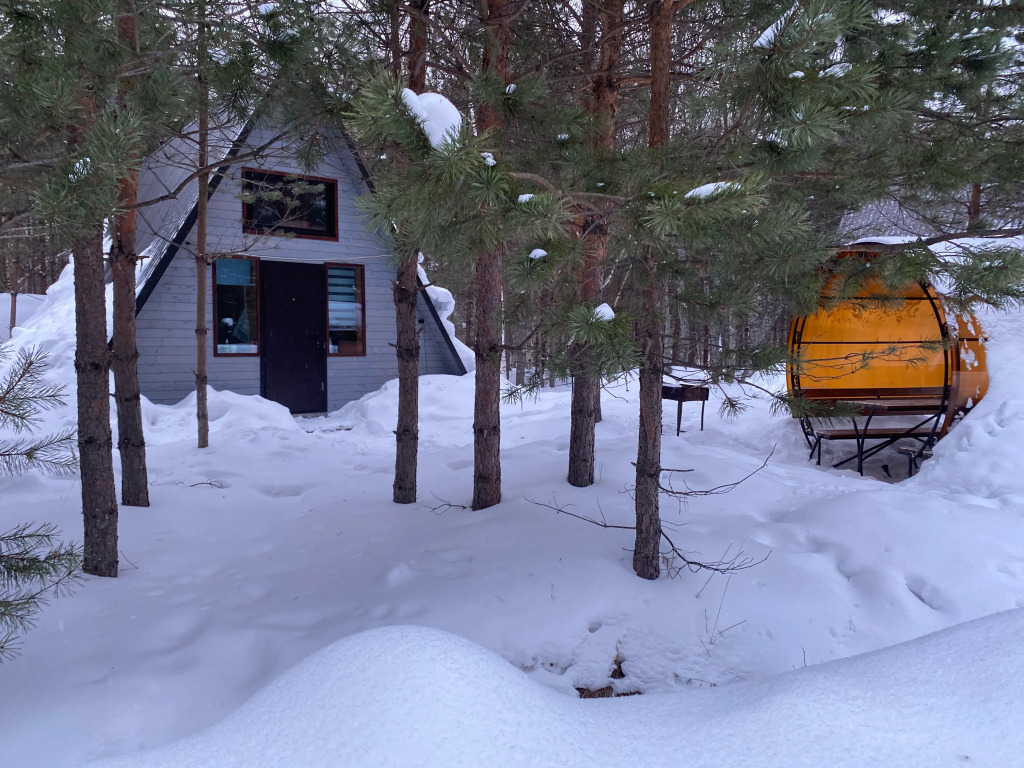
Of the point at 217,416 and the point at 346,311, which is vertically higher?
the point at 346,311

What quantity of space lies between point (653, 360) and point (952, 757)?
256 cm

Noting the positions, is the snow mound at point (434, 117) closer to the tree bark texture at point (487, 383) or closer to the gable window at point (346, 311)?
the tree bark texture at point (487, 383)

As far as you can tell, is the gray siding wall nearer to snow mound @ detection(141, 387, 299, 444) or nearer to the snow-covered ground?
snow mound @ detection(141, 387, 299, 444)

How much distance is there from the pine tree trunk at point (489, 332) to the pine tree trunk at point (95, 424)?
269cm

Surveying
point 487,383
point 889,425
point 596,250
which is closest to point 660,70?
point 596,250

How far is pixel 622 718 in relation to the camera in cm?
201

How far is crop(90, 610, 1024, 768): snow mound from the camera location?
1614mm

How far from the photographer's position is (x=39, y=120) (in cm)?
333

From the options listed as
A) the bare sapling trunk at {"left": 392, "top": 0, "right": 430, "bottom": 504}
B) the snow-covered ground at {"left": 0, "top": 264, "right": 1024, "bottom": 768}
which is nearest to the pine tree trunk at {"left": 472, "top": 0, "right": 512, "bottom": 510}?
the snow-covered ground at {"left": 0, "top": 264, "right": 1024, "bottom": 768}

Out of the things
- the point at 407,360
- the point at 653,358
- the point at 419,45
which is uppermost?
the point at 419,45

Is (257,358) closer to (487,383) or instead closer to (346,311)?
(346,311)

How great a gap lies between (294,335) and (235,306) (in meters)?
1.11

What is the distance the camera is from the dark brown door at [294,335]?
11766mm

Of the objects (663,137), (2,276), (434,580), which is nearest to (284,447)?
(434,580)
